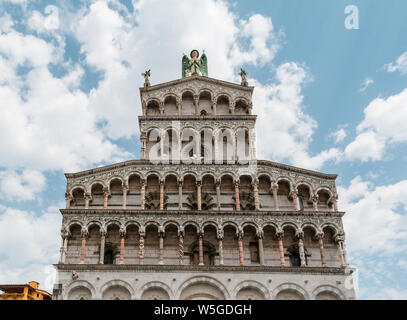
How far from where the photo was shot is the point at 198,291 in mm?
24828

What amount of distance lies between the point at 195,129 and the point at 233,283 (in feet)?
33.3

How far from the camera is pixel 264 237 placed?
27.0 metres

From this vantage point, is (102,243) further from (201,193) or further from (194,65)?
(194,65)

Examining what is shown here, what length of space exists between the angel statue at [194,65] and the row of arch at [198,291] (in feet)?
54.6

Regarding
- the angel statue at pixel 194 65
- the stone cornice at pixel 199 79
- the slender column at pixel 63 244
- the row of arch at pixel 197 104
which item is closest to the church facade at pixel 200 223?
the slender column at pixel 63 244

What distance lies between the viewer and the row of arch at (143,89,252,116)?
31.5m

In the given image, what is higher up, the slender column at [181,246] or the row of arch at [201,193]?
the row of arch at [201,193]

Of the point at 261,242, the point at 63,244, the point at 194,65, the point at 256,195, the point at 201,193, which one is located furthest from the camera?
the point at 194,65

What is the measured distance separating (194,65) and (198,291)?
1774 centimetres

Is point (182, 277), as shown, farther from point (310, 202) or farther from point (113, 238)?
point (310, 202)

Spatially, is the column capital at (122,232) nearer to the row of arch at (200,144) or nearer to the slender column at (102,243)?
the slender column at (102,243)

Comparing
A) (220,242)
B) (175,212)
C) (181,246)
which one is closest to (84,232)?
(175,212)

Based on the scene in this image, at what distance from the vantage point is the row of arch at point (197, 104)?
31531mm

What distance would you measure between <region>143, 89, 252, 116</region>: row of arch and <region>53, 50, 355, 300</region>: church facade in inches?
19.8
